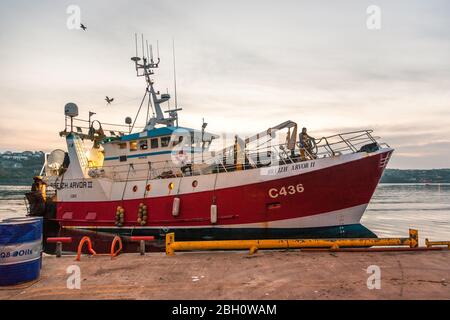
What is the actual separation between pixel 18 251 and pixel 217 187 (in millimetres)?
9339

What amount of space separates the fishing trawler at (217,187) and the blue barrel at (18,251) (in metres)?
8.66

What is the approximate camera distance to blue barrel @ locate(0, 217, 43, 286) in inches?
247

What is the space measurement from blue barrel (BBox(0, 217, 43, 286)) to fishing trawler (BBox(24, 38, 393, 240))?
8.66 m

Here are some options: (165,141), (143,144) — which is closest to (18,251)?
(165,141)

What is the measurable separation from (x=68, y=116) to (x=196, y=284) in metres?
19.3

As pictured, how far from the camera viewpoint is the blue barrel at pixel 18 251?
6270 millimetres

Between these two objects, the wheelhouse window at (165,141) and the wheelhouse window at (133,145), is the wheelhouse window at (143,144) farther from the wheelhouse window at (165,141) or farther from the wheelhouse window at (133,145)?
the wheelhouse window at (165,141)

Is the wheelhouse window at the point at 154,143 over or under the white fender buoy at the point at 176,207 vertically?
over

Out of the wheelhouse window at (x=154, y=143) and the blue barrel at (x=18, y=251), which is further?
the wheelhouse window at (x=154, y=143)

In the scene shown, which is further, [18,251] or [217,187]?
[217,187]

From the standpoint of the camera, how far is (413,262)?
7.66 metres

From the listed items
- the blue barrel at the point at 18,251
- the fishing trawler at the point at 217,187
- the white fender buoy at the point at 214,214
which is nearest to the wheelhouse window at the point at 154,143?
the fishing trawler at the point at 217,187

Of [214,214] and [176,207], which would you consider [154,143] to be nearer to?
[176,207]

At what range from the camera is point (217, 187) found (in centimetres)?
1482
